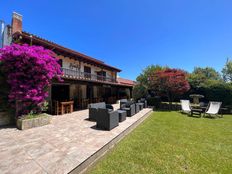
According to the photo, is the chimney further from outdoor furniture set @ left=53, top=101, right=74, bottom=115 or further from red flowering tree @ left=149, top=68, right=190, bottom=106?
red flowering tree @ left=149, top=68, right=190, bottom=106

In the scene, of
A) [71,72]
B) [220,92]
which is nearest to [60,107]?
[71,72]

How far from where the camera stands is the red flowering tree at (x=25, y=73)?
20.6 feet

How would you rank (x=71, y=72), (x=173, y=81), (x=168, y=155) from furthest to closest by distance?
1. (x=173, y=81)
2. (x=71, y=72)
3. (x=168, y=155)

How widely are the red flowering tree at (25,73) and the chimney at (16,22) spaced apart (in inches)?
205

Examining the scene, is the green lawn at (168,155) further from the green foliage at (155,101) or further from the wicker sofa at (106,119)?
the green foliage at (155,101)

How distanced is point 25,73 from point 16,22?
6.91 metres

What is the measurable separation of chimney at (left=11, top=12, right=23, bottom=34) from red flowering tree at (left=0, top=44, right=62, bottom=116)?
5.22 metres

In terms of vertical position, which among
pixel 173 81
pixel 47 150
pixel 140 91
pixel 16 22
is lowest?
pixel 47 150

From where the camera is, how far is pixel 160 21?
1253 cm

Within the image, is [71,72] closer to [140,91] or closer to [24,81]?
[24,81]

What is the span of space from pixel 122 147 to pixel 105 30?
15.3 metres

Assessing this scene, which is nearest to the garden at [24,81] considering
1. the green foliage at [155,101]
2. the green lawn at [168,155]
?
the green lawn at [168,155]

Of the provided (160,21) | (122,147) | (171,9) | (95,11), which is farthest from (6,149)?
(160,21)

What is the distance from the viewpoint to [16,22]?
10.3m
